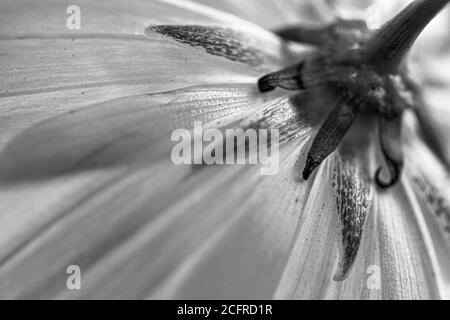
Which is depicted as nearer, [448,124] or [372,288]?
[372,288]

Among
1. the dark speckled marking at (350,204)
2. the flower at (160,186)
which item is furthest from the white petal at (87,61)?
the dark speckled marking at (350,204)

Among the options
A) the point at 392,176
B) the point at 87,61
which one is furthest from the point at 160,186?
the point at 392,176

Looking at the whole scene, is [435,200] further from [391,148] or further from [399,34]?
[399,34]

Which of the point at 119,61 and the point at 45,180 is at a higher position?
the point at 119,61

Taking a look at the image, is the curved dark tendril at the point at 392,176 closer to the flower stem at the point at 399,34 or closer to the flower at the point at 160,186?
the flower at the point at 160,186

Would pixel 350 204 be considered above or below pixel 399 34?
below

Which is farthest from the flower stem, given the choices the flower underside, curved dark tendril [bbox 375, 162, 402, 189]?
curved dark tendril [bbox 375, 162, 402, 189]
